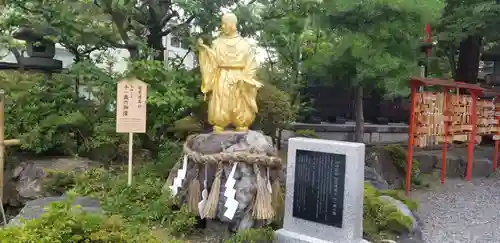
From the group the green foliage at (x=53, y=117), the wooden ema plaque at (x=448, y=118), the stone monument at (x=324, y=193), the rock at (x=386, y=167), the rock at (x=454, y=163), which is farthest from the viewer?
the rock at (x=454, y=163)

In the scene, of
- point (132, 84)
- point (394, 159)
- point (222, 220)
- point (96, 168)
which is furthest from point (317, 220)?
point (394, 159)

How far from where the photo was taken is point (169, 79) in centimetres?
674

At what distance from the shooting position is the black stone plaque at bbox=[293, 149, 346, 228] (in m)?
4.60

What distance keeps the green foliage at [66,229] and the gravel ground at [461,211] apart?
4383 millimetres

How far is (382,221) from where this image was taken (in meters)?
5.77

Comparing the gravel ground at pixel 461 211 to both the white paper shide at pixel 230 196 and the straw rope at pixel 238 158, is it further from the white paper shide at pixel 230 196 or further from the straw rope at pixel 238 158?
the white paper shide at pixel 230 196

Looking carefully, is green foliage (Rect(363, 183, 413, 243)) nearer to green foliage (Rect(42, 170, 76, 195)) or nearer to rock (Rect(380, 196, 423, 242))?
rock (Rect(380, 196, 423, 242))

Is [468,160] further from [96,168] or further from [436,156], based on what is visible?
[96,168]

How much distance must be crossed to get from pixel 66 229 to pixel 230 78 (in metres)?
2.66

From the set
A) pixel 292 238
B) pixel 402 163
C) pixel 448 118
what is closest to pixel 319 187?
pixel 292 238

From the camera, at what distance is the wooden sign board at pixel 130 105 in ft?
19.0

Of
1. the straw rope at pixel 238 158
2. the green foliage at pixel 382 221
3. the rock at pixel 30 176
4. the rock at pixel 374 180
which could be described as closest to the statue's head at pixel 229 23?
the straw rope at pixel 238 158

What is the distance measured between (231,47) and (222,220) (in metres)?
2.17

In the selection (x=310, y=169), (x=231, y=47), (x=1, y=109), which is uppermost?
(x=231, y=47)
